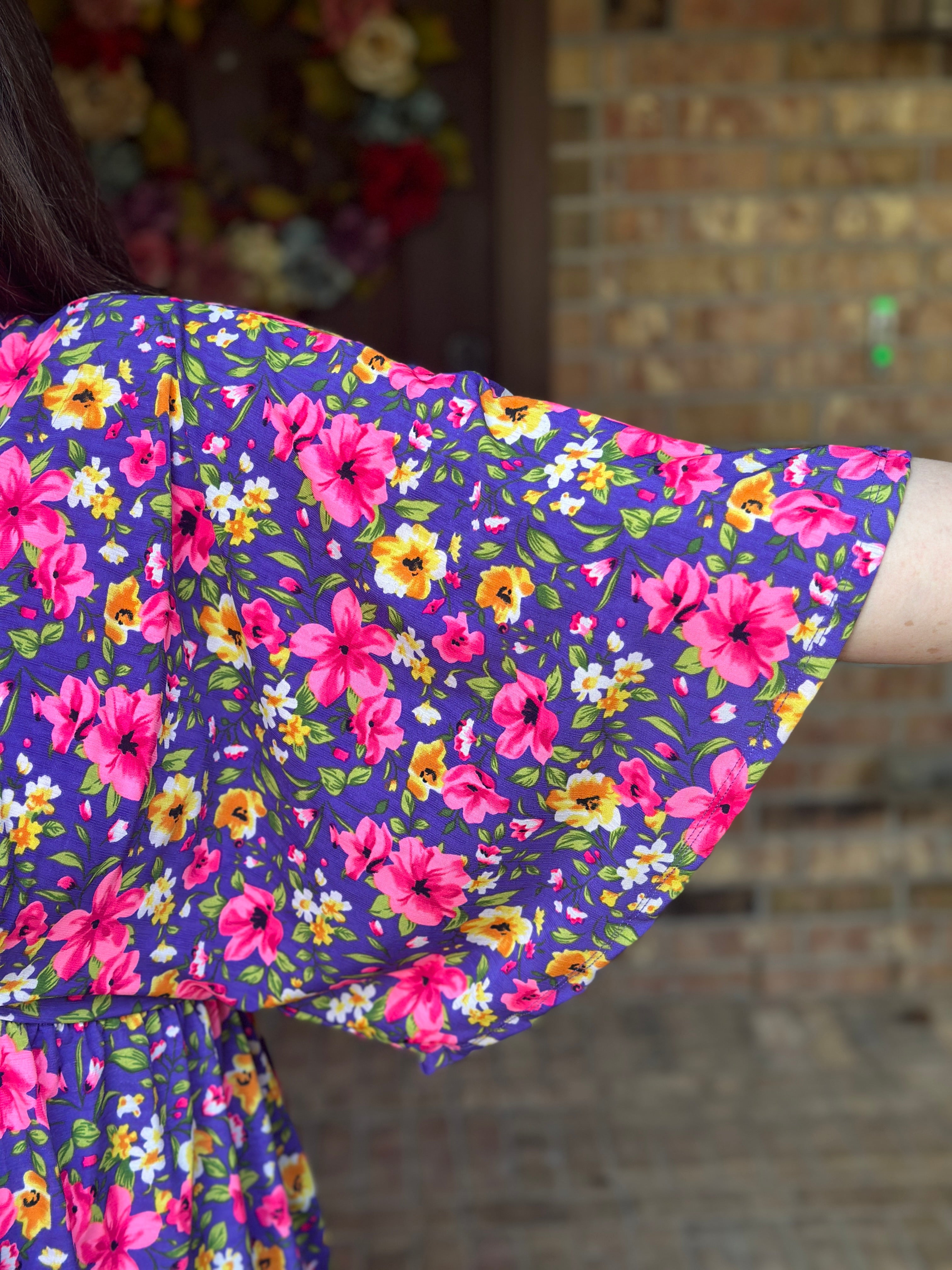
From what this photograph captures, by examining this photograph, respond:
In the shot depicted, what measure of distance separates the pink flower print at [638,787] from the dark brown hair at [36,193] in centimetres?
53

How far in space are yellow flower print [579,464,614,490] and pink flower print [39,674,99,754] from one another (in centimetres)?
34

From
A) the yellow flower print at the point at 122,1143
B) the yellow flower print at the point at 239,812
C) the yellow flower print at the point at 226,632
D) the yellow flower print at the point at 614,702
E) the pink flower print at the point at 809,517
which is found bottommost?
→ the yellow flower print at the point at 122,1143

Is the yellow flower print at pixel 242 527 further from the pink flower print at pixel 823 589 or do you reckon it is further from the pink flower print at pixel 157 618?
the pink flower print at pixel 823 589

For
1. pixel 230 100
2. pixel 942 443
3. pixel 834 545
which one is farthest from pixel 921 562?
pixel 230 100

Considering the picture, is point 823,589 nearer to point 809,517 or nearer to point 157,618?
point 809,517

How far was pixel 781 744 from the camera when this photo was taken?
72 centimetres

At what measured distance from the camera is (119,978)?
846 mm

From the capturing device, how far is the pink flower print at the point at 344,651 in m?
0.77

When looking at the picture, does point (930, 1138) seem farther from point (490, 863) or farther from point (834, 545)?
point (834, 545)

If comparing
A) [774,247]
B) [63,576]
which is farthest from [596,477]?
[774,247]

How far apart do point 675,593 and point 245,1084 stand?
1.93ft

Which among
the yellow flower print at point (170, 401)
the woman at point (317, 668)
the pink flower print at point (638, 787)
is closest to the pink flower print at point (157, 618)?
the woman at point (317, 668)

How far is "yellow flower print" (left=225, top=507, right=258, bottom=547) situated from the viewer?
75 cm

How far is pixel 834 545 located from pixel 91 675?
474mm
